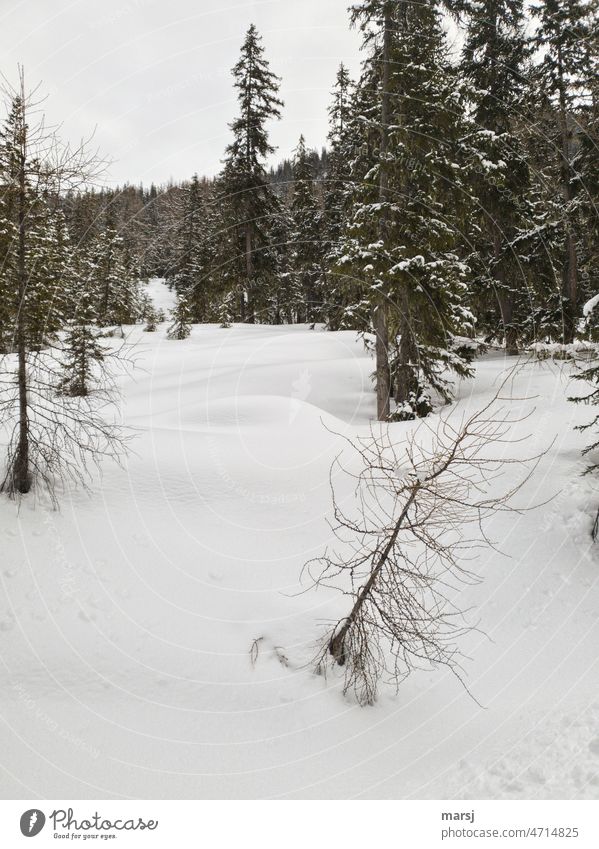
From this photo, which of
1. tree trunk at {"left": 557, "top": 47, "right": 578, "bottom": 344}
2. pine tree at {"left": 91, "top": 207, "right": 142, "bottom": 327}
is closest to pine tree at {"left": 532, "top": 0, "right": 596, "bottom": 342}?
tree trunk at {"left": 557, "top": 47, "right": 578, "bottom": 344}

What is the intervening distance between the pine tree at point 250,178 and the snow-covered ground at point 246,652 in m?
20.4

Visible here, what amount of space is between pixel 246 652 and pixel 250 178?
87.5 ft

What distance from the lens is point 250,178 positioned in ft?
84.1

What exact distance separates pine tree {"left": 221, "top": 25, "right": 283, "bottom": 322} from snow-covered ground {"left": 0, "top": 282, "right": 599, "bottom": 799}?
20.4 metres

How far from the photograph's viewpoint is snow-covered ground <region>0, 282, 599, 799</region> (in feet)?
12.8

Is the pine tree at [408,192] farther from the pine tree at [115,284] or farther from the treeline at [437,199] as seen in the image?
the pine tree at [115,284]

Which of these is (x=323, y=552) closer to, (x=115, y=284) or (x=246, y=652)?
(x=246, y=652)

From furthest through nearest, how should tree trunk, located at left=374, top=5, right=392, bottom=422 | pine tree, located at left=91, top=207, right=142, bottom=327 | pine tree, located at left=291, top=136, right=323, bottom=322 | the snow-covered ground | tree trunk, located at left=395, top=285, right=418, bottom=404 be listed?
pine tree, located at left=291, top=136, right=323, bottom=322
pine tree, located at left=91, top=207, right=142, bottom=327
tree trunk, located at left=395, top=285, right=418, bottom=404
tree trunk, located at left=374, top=5, right=392, bottom=422
the snow-covered ground

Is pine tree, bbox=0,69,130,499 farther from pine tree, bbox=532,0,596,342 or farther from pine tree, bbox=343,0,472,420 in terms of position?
pine tree, bbox=532,0,596,342

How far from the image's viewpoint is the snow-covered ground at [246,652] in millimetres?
3889

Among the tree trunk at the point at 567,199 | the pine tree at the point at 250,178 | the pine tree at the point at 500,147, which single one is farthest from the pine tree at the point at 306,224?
the tree trunk at the point at 567,199

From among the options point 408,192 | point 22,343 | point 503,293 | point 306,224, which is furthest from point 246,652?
point 306,224

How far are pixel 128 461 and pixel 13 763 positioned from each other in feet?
15.8
